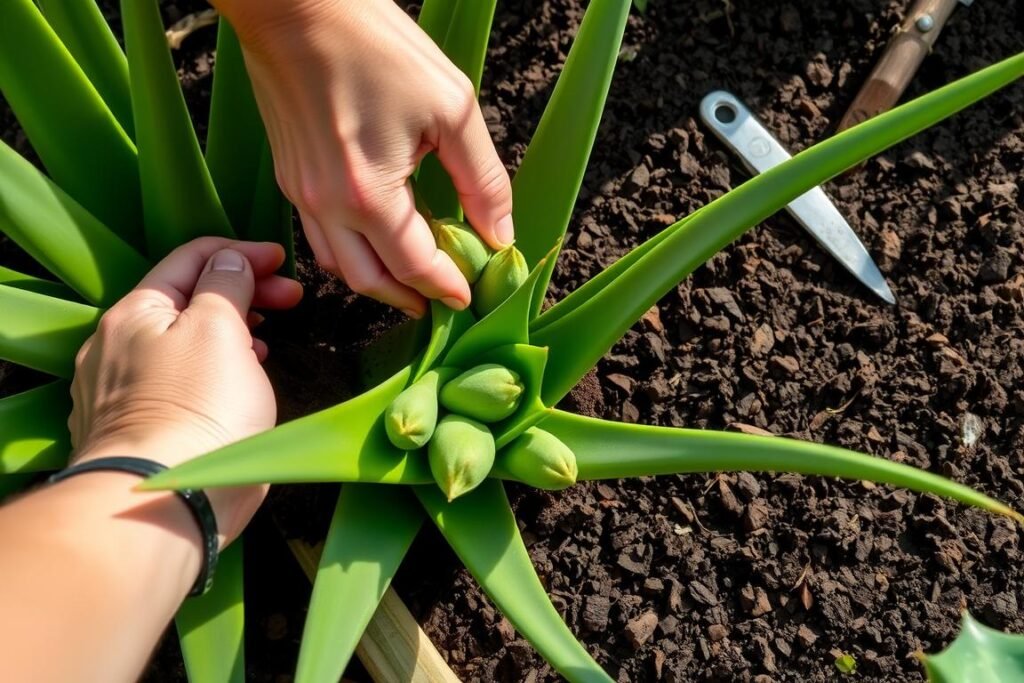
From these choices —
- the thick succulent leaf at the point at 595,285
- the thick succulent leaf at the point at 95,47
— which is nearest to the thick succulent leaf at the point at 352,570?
the thick succulent leaf at the point at 595,285

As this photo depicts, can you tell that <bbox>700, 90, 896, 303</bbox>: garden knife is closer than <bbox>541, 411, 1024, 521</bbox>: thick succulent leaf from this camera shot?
No

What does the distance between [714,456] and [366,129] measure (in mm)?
459

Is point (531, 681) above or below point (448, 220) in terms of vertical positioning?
below

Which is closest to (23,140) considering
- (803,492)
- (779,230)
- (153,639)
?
(153,639)

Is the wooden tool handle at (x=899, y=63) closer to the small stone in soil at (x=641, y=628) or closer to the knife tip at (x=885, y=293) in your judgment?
the knife tip at (x=885, y=293)

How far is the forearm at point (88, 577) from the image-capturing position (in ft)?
2.04

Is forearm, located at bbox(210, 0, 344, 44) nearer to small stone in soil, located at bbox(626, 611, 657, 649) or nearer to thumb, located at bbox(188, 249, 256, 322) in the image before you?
thumb, located at bbox(188, 249, 256, 322)

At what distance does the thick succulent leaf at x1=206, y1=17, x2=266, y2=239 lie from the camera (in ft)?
3.34

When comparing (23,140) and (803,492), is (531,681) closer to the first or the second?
(803,492)

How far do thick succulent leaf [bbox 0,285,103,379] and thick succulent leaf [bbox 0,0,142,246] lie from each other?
0.13 metres

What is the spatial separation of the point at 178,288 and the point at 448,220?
1.01 feet

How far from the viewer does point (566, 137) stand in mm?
986

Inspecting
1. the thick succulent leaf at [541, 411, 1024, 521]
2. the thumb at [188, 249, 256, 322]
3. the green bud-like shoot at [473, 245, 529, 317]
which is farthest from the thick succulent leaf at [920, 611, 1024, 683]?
the thumb at [188, 249, 256, 322]

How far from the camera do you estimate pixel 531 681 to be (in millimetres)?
1151
